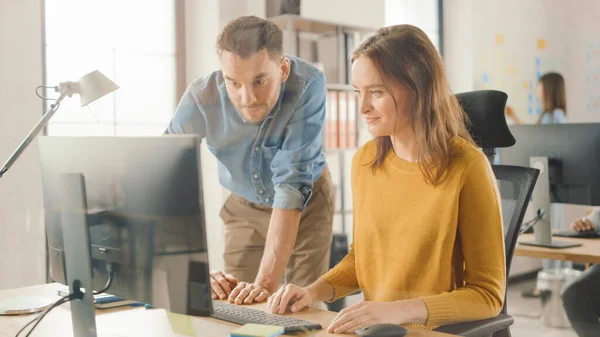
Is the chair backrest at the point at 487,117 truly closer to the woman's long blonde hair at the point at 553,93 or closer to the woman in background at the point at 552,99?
the woman in background at the point at 552,99

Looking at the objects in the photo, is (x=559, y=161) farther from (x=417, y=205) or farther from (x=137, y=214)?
(x=137, y=214)

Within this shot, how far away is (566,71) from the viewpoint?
2.28 meters

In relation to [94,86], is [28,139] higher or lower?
lower

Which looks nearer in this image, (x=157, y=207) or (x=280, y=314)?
(x=157, y=207)

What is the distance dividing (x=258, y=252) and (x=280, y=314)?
75cm

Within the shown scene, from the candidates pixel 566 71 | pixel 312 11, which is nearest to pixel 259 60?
pixel 566 71

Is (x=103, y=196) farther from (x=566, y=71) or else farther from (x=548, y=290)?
(x=548, y=290)

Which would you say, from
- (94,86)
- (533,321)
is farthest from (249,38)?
(533,321)

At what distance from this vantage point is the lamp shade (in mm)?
1479

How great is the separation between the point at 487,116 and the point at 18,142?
1.59 meters

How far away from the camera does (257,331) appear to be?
3.56 feet

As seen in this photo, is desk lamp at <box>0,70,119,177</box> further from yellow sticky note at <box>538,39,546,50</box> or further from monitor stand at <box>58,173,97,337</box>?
yellow sticky note at <box>538,39,546,50</box>

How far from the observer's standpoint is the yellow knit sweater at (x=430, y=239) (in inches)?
48.9

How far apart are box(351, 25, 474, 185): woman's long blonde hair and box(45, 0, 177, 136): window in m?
1.29
